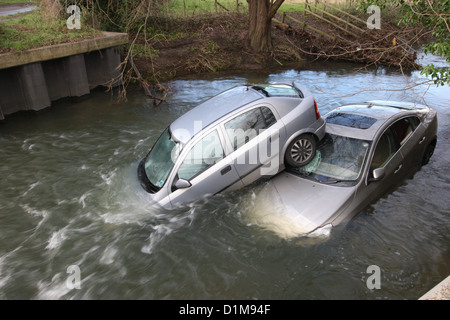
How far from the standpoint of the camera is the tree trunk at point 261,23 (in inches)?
653

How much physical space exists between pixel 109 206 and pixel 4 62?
6.52m

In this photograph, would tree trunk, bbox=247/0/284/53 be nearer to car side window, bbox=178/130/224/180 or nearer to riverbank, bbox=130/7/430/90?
riverbank, bbox=130/7/430/90

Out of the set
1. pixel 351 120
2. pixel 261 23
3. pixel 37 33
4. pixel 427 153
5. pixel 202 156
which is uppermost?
pixel 37 33

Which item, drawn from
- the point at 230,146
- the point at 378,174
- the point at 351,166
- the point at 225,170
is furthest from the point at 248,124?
the point at 378,174

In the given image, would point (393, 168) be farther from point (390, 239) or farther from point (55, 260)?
point (55, 260)

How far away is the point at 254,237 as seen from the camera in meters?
5.58

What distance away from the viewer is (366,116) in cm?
642

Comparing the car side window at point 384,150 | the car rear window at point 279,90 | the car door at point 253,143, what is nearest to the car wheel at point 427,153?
the car side window at point 384,150

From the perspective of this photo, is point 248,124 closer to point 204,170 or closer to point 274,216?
point 204,170

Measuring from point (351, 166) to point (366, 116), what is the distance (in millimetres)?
1285

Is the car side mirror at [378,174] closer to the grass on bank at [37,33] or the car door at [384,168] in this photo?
the car door at [384,168]

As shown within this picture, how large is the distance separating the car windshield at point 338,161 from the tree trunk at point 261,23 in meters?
12.0

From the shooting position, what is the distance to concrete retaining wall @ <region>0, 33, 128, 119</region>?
10.8 metres

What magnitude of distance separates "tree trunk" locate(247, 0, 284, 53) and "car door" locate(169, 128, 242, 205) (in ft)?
40.9
